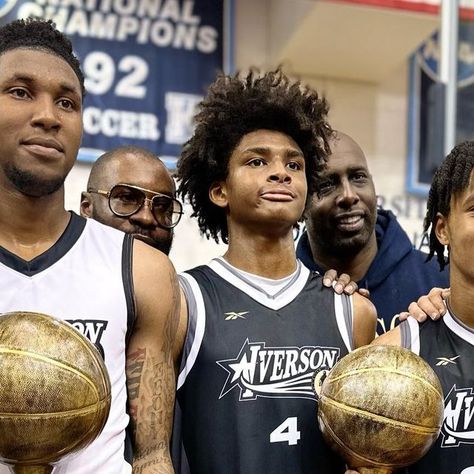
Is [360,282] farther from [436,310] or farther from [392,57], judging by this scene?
[392,57]

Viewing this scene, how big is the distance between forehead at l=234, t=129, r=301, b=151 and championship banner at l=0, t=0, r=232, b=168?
416 centimetres

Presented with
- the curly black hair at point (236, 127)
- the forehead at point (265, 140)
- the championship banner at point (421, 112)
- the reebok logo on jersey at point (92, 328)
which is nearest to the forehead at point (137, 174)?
the curly black hair at point (236, 127)

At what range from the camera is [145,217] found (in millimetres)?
Result: 3361

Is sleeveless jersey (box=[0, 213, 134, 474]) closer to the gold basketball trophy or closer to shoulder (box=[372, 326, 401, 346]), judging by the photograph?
the gold basketball trophy

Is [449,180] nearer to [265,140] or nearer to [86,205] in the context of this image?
[265,140]

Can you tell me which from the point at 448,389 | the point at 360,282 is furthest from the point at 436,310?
the point at 360,282

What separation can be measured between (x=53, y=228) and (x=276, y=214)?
0.75m

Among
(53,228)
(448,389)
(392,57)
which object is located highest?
(392,57)

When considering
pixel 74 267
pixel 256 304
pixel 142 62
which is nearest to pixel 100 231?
pixel 74 267

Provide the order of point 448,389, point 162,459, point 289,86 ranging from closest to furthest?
point 162,459, point 448,389, point 289,86

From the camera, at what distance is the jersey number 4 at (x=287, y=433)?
2.58m

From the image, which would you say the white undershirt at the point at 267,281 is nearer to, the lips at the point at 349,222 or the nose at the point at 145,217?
the nose at the point at 145,217

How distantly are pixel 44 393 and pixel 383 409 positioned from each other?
0.85m

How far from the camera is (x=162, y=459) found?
238 cm
